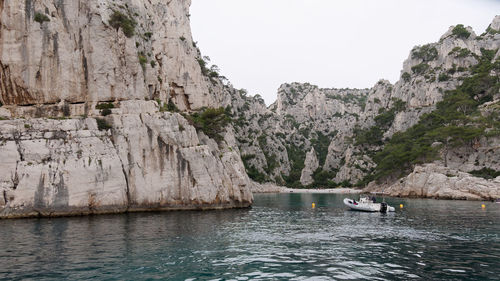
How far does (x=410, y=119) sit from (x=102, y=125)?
111 meters

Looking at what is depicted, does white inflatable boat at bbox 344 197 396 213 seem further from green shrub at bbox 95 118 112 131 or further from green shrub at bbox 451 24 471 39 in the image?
Answer: green shrub at bbox 451 24 471 39

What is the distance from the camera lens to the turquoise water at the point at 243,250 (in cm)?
1680

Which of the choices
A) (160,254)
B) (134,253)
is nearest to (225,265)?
(160,254)

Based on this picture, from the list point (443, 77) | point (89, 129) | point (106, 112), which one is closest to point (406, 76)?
point (443, 77)

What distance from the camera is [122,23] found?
5375 cm

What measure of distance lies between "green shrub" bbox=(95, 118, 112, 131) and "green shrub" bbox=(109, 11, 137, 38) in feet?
51.9

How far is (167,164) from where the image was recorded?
154 feet

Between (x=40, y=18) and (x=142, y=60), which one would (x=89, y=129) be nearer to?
(x=142, y=60)

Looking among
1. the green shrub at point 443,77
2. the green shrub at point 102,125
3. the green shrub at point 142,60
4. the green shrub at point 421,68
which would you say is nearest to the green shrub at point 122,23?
the green shrub at point 142,60

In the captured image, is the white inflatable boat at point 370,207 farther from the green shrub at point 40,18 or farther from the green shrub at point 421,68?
the green shrub at point 421,68

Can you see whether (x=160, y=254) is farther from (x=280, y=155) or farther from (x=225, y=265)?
(x=280, y=155)

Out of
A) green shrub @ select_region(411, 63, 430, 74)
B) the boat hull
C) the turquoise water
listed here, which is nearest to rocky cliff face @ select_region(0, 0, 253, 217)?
the turquoise water

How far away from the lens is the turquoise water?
55.1 ft

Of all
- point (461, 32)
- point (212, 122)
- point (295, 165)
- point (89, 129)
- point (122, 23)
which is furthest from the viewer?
point (295, 165)
